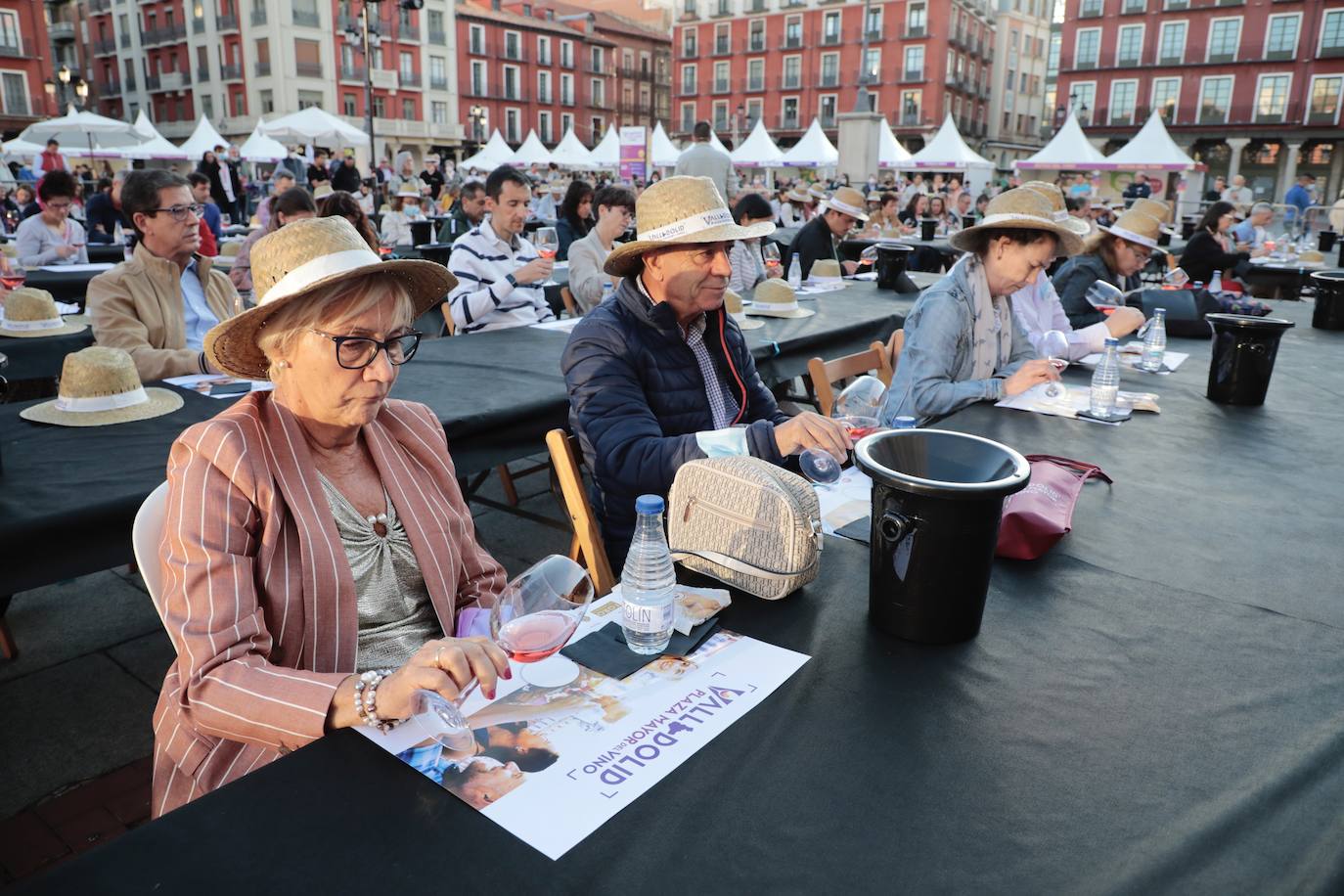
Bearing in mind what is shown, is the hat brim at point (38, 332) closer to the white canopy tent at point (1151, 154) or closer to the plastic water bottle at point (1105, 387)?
the plastic water bottle at point (1105, 387)

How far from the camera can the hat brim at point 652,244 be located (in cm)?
232

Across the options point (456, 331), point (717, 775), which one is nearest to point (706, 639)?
point (717, 775)

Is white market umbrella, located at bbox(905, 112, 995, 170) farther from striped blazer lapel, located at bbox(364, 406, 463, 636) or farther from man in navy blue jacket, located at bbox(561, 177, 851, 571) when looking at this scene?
striped blazer lapel, located at bbox(364, 406, 463, 636)

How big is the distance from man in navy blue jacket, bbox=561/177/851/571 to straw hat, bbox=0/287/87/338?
3435 mm

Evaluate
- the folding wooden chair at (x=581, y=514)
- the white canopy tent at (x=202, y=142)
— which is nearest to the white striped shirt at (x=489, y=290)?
the folding wooden chair at (x=581, y=514)

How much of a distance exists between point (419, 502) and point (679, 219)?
1103 millimetres

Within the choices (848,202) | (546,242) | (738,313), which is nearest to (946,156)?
(848,202)

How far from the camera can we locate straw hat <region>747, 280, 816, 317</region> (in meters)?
Answer: 5.34

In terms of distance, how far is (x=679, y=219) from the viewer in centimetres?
234

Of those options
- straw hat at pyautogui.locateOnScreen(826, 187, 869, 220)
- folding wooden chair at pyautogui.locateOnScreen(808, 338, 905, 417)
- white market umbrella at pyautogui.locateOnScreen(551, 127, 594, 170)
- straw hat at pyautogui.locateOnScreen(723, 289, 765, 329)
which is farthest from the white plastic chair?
white market umbrella at pyautogui.locateOnScreen(551, 127, 594, 170)

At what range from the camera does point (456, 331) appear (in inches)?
197

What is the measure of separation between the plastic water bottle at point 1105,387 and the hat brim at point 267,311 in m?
2.20

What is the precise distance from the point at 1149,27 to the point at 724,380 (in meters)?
48.3

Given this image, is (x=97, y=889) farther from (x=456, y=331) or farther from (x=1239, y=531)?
(x=456, y=331)
